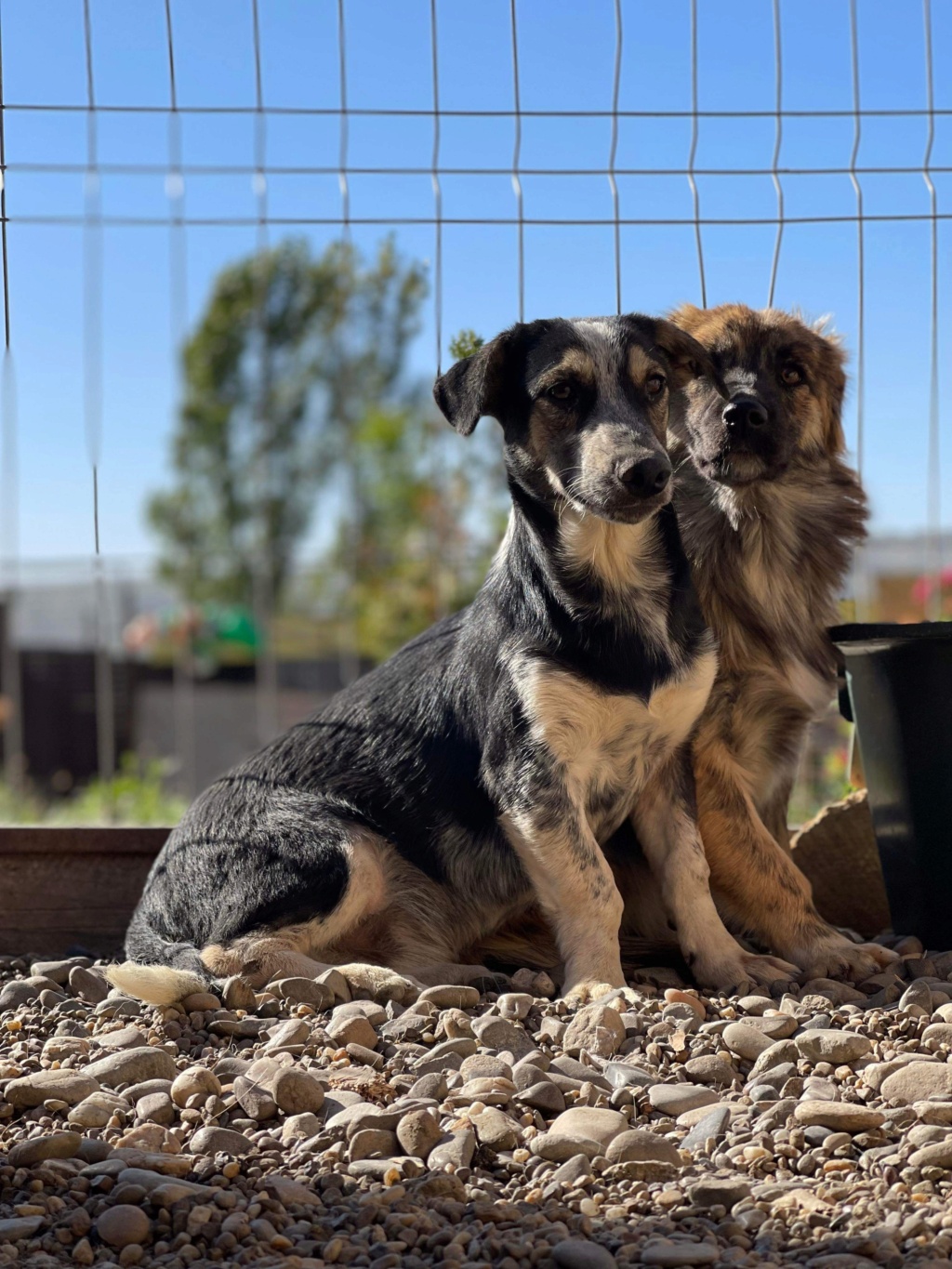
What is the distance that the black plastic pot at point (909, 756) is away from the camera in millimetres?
3498

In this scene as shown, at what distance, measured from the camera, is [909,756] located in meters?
3.57

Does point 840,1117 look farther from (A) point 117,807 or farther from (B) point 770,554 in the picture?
(A) point 117,807

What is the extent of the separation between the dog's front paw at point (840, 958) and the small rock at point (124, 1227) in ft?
6.47

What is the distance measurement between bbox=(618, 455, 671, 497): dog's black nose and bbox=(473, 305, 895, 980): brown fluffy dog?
1.81ft

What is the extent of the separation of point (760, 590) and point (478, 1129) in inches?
79.6

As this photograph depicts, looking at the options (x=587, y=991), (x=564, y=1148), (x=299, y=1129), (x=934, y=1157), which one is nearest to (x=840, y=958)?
(x=587, y=991)

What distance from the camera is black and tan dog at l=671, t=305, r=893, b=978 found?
3.53 m

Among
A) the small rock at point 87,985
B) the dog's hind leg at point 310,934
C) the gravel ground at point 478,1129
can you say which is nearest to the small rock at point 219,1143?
the gravel ground at point 478,1129

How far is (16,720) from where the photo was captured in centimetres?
1278

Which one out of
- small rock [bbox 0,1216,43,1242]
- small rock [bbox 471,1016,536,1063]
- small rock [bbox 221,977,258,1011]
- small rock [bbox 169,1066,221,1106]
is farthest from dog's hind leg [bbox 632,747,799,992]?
small rock [bbox 0,1216,43,1242]

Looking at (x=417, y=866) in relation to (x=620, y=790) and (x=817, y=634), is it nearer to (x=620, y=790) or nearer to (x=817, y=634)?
(x=620, y=790)

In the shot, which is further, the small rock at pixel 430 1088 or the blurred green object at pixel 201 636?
the blurred green object at pixel 201 636

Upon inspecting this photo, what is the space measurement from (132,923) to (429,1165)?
71.6 inches

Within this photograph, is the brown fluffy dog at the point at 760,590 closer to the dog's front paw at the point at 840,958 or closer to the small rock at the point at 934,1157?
the dog's front paw at the point at 840,958
